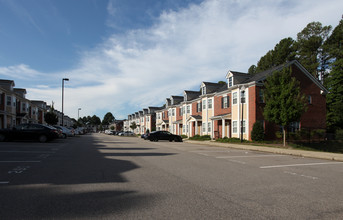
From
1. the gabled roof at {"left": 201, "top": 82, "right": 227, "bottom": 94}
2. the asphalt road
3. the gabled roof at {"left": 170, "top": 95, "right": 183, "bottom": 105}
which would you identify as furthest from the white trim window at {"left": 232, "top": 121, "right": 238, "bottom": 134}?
the gabled roof at {"left": 170, "top": 95, "right": 183, "bottom": 105}

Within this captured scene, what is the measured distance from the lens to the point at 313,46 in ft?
154

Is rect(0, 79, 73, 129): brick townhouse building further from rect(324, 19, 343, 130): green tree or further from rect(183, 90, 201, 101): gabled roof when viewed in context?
rect(324, 19, 343, 130): green tree

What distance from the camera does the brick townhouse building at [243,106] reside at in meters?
27.9

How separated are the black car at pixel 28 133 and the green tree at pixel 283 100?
1970 centimetres

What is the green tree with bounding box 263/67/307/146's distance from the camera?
21.3 m

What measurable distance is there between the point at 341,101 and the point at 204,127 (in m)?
22.5

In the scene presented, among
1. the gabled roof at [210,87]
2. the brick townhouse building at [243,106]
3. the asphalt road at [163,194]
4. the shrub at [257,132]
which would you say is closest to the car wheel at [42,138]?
the asphalt road at [163,194]

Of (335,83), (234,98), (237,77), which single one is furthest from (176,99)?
(335,83)

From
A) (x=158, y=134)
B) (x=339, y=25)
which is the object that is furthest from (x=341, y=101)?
(x=158, y=134)

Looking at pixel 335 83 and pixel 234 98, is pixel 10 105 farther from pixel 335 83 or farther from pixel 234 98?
pixel 335 83

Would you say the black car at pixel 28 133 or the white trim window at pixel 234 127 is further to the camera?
the white trim window at pixel 234 127

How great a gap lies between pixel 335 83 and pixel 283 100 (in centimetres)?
2647

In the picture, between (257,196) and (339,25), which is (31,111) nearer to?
(257,196)

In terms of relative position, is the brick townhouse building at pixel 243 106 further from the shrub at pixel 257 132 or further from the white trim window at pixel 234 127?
the shrub at pixel 257 132
